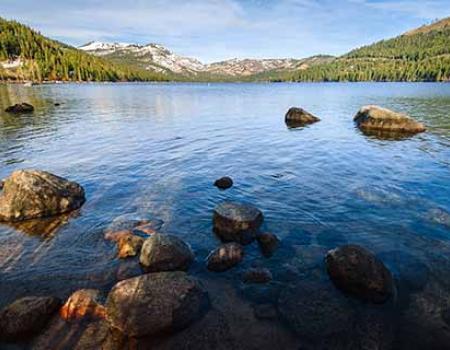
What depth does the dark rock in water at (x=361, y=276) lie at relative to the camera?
9594 mm

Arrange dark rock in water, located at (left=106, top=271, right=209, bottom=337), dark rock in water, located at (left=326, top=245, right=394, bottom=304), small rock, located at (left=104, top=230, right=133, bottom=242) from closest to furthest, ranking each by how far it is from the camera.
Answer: dark rock in water, located at (left=106, top=271, right=209, bottom=337)
dark rock in water, located at (left=326, top=245, right=394, bottom=304)
small rock, located at (left=104, top=230, right=133, bottom=242)

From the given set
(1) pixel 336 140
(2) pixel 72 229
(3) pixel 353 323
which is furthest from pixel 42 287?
(1) pixel 336 140

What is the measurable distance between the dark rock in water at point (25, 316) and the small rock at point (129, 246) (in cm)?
305

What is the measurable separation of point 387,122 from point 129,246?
3622cm

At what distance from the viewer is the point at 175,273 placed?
32.5 feet

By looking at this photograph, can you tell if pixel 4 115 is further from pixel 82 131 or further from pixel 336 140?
pixel 336 140

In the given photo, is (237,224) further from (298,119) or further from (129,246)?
(298,119)

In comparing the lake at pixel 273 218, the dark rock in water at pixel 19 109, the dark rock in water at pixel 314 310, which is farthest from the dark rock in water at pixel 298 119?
the dark rock in water at pixel 19 109

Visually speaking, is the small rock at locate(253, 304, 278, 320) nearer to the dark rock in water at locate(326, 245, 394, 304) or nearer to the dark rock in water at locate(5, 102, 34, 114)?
the dark rock in water at locate(326, 245, 394, 304)

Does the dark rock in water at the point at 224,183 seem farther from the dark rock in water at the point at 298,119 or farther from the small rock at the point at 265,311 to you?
the dark rock in water at the point at 298,119

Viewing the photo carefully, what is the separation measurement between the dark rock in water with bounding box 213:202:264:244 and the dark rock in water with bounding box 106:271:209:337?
142 inches

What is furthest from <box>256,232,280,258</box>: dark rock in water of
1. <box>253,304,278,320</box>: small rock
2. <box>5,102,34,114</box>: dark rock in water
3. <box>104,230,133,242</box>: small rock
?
<box>5,102,34,114</box>: dark rock in water

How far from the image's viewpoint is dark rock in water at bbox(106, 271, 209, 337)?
27.6 ft

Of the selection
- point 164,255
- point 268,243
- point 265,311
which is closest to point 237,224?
point 268,243
